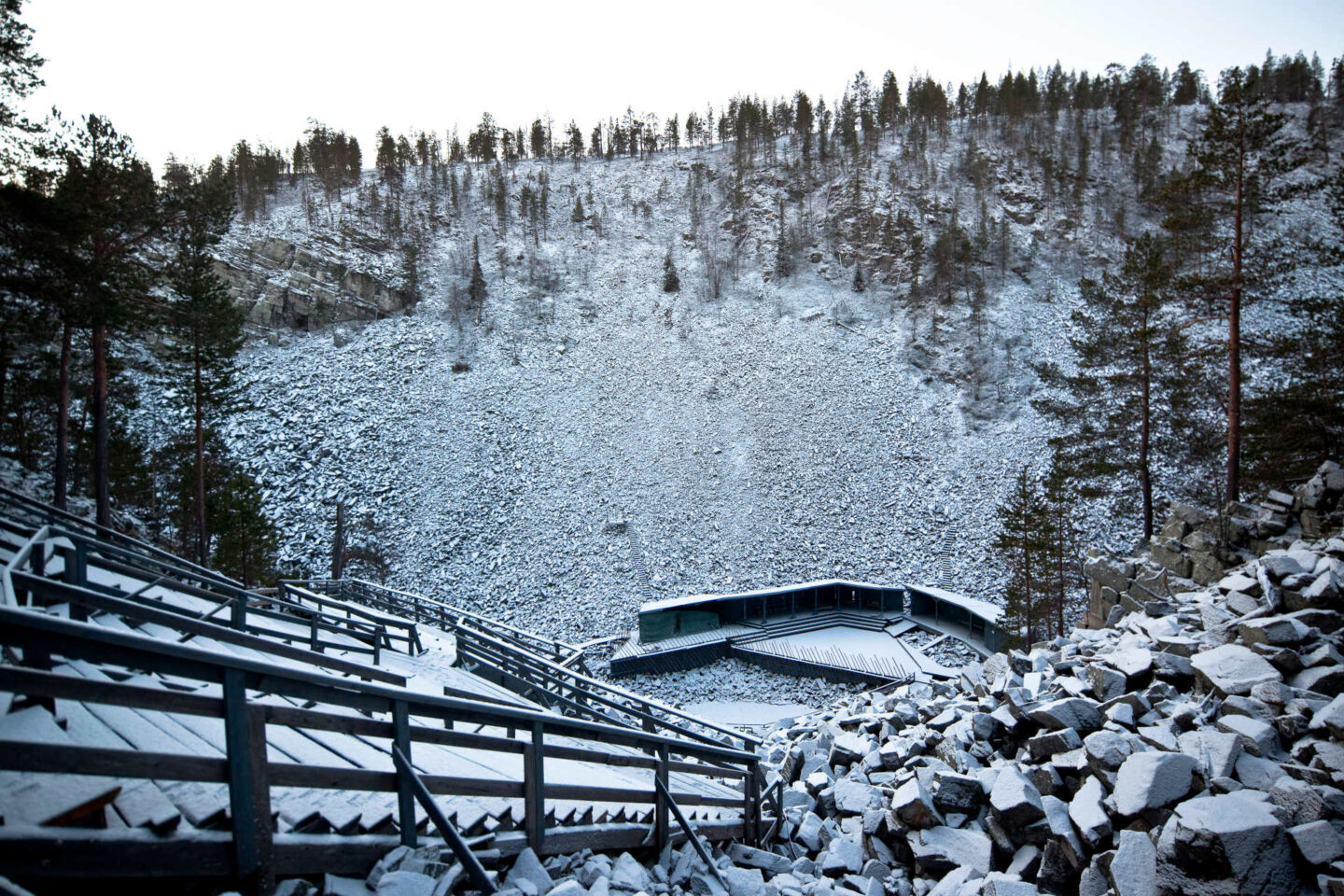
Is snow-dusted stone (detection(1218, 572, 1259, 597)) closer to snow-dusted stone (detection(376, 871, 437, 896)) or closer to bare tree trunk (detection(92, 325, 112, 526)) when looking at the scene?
snow-dusted stone (detection(376, 871, 437, 896))

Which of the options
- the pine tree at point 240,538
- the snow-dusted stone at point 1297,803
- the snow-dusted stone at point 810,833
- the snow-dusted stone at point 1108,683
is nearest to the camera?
the snow-dusted stone at point 1297,803

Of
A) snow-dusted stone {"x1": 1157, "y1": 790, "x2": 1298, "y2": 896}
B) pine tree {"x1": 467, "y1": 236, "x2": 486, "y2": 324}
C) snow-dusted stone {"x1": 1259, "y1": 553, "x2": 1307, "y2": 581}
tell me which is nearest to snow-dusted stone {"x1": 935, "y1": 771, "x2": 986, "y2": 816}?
snow-dusted stone {"x1": 1157, "y1": 790, "x2": 1298, "y2": 896}

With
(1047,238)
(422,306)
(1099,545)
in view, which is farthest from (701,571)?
(1047,238)

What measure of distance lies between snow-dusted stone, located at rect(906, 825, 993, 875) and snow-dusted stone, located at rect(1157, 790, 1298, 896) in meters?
1.58

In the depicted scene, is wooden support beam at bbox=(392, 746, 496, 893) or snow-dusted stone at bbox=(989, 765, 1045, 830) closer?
wooden support beam at bbox=(392, 746, 496, 893)

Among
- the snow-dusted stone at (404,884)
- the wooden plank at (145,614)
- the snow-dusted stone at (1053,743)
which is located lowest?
the snow-dusted stone at (1053,743)

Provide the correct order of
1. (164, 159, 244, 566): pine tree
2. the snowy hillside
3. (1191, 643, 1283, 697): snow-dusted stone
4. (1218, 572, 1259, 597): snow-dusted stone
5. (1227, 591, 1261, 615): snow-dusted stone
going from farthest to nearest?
the snowy hillside < (164, 159, 244, 566): pine tree < (1218, 572, 1259, 597): snow-dusted stone < (1227, 591, 1261, 615): snow-dusted stone < (1191, 643, 1283, 697): snow-dusted stone

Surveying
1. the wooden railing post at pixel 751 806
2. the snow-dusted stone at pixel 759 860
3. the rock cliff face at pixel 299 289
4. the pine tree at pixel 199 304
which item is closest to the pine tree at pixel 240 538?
the pine tree at pixel 199 304

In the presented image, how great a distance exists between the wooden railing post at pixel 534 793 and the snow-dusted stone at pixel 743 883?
1848mm

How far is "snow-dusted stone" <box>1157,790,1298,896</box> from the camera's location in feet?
13.5

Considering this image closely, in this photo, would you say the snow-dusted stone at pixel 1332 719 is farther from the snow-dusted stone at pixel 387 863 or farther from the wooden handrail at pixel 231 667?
the snow-dusted stone at pixel 387 863

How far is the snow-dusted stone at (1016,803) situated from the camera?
5.58 metres

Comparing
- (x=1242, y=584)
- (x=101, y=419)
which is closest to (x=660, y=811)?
(x=1242, y=584)

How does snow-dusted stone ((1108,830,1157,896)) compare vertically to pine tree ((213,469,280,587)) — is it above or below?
above
